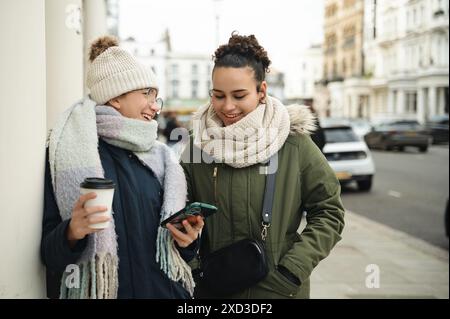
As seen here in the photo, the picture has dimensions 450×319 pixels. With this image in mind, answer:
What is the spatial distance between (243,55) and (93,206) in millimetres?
948

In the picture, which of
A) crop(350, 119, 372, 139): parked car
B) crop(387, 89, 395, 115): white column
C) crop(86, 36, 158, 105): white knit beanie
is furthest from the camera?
crop(387, 89, 395, 115): white column

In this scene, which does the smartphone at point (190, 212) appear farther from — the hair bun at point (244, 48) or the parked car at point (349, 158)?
the parked car at point (349, 158)

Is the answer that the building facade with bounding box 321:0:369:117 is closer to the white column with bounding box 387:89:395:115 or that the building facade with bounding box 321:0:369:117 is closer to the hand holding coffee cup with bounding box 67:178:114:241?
the white column with bounding box 387:89:395:115

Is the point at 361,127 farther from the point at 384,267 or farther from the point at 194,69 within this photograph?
the point at 194,69

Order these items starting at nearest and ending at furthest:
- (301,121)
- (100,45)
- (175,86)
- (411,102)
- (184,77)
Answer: (100,45)
(301,121)
(411,102)
(184,77)
(175,86)

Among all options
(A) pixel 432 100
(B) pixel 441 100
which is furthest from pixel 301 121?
(B) pixel 441 100

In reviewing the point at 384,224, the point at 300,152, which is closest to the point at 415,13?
the point at 384,224

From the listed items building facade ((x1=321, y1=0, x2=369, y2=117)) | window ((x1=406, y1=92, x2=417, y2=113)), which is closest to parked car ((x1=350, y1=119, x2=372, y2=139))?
window ((x1=406, y1=92, x2=417, y2=113))

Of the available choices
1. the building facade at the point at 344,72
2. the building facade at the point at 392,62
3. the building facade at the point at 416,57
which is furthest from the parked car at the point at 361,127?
the building facade at the point at 344,72

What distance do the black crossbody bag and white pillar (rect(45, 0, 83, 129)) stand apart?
1.56 metres

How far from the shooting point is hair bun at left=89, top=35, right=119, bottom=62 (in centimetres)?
227

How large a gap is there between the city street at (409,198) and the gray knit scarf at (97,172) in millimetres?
6980

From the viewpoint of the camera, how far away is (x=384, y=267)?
697 centimetres

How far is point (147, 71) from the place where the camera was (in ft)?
7.05
